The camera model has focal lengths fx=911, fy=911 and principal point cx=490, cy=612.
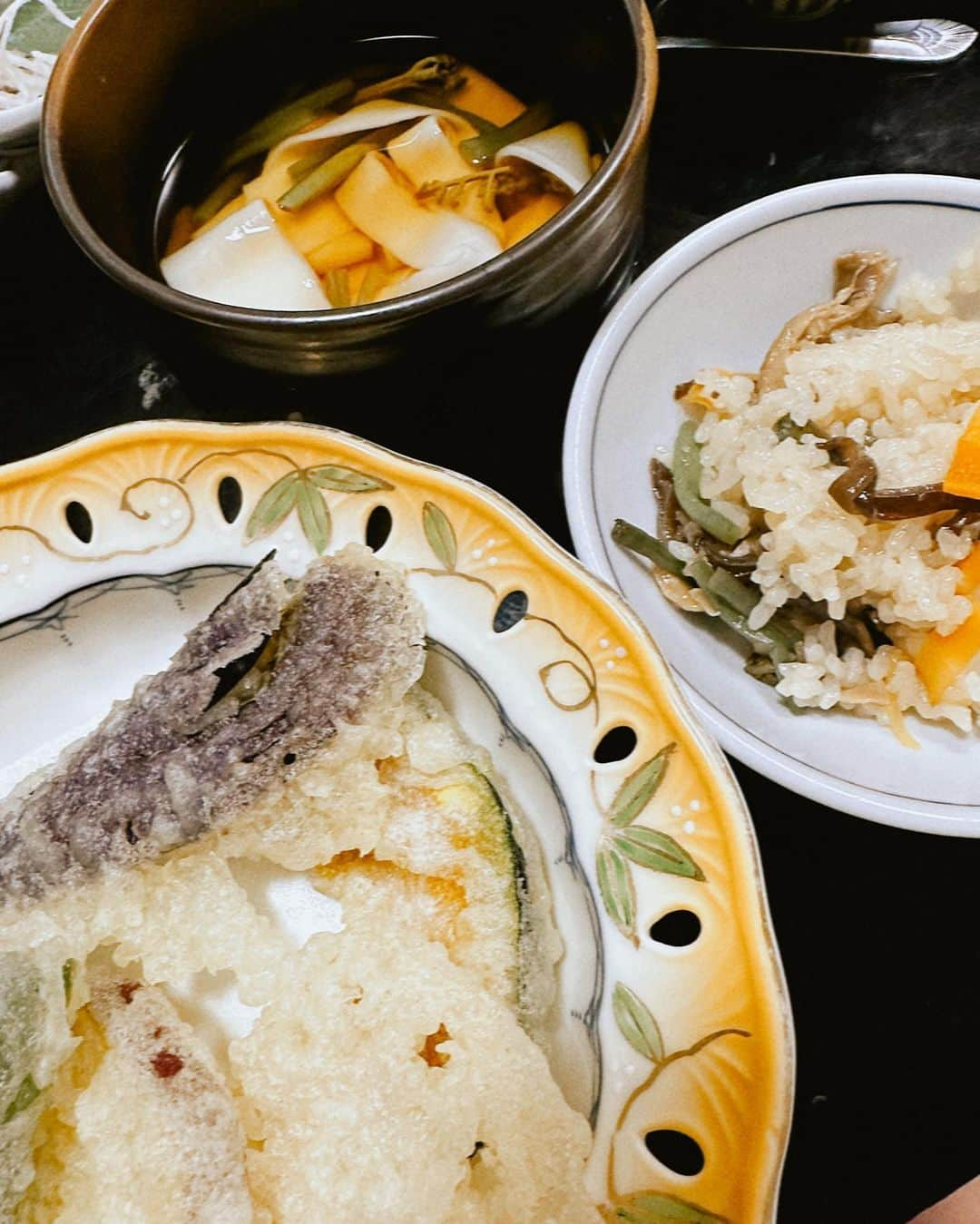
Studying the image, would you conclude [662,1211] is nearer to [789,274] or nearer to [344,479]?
[344,479]

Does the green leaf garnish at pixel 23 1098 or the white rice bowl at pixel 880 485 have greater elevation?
the white rice bowl at pixel 880 485

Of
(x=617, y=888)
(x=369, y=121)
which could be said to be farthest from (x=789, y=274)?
(x=617, y=888)

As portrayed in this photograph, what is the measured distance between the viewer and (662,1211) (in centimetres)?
82

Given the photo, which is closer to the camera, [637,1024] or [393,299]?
[637,1024]

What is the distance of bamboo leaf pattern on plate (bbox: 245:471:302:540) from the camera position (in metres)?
1.09

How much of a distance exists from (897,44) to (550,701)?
1376 mm

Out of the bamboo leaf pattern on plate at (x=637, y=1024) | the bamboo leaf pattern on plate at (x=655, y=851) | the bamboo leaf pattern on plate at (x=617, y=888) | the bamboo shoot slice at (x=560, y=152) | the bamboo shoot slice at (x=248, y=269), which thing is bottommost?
the bamboo leaf pattern on plate at (x=637, y=1024)

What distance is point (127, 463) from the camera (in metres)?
1.11

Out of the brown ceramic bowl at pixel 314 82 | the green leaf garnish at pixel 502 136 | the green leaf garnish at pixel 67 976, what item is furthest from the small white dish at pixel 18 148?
the green leaf garnish at pixel 67 976

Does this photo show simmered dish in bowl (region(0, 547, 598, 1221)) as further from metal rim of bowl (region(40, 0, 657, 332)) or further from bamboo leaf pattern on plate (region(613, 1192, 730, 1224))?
metal rim of bowl (region(40, 0, 657, 332))

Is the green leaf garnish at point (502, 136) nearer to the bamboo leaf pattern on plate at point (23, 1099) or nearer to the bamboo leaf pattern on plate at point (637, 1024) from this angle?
the bamboo leaf pattern on plate at point (637, 1024)

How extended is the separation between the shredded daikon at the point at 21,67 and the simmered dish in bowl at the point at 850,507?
116 centimetres

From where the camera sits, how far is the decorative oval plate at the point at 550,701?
33.2 inches

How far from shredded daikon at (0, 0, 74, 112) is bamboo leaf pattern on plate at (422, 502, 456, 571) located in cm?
97
